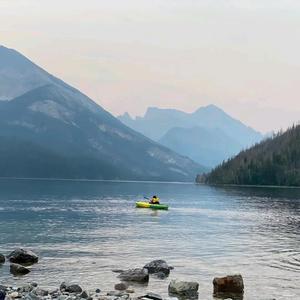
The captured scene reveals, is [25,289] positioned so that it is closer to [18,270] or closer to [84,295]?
[84,295]

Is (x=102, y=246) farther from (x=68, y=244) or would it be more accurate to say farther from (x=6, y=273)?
(x=6, y=273)

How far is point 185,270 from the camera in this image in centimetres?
5353

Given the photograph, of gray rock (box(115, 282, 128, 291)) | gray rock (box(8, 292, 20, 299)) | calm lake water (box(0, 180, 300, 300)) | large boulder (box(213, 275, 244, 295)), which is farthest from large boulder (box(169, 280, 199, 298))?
gray rock (box(8, 292, 20, 299))

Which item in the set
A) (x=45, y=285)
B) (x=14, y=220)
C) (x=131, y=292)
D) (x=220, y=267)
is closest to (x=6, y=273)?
(x=45, y=285)

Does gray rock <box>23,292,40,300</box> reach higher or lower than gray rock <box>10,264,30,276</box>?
higher

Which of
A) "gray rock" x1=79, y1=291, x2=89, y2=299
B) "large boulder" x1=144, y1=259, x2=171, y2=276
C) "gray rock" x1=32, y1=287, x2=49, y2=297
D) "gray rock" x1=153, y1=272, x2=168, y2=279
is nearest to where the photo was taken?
"gray rock" x1=79, y1=291, x2=89, y2=299

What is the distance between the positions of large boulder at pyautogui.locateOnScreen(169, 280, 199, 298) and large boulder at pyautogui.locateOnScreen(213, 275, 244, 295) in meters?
2.34

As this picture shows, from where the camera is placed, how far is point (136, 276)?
47.8 meters

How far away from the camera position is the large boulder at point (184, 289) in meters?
43.0

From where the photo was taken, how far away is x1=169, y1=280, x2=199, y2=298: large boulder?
4303 centimetres

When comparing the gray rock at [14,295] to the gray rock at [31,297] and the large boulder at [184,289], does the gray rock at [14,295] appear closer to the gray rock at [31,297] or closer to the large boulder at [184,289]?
the gray rock at [31,297]

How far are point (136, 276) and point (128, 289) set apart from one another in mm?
4131

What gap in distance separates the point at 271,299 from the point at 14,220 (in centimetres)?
7429

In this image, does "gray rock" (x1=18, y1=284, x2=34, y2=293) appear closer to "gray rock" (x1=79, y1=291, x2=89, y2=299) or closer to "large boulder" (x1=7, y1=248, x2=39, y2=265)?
"gray rock" (x1=79, y1=291, x2=89, y2=299)
